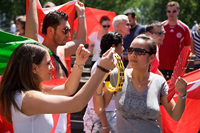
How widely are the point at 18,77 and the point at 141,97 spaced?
1176mm

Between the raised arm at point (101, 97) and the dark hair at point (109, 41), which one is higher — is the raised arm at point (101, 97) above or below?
below

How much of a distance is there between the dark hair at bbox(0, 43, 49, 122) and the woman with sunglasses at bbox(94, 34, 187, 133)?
0.82m

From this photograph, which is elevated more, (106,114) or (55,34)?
(55,34)

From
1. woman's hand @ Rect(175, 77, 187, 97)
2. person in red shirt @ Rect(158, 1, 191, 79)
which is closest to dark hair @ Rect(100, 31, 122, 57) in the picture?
woman's hand @ Rect(175, 77, 187, 97)

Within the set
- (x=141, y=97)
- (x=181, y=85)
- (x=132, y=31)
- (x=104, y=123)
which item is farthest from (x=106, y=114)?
(x=132, y=31)

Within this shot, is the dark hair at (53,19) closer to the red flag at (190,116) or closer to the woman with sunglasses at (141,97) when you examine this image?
the woman with sunglasses at (141,97)

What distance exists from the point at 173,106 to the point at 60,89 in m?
1.15

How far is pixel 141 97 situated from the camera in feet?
9.12

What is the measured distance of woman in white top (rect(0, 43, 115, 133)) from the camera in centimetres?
211

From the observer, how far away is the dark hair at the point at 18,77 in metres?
2.22

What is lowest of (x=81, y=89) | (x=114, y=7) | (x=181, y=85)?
(x=181, y=85)

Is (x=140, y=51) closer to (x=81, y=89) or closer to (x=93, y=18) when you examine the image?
(x=81, y=89)

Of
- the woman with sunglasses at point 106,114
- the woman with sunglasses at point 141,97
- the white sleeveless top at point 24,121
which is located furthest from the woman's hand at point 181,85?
the white sleeveless top at point 24,121

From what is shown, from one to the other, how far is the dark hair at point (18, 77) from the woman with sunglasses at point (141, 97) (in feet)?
2.70
